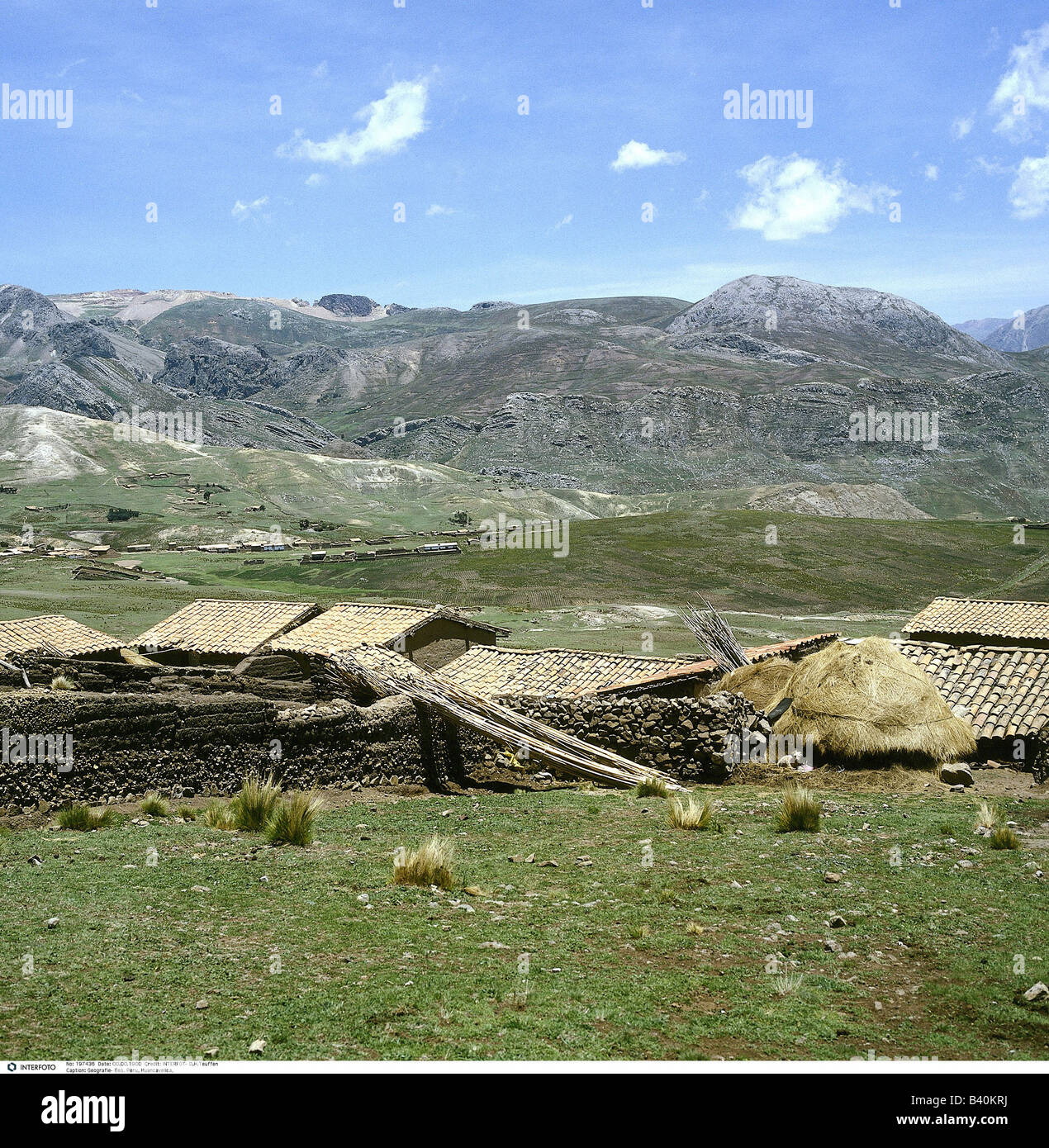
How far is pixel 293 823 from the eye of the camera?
11.3 metres

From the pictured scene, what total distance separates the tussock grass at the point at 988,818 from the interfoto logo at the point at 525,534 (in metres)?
104

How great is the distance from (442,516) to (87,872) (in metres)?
155

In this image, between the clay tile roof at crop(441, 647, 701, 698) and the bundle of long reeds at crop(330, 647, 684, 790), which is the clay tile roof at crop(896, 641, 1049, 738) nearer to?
the clay tile roof at crop(441, 647, 701, 698)

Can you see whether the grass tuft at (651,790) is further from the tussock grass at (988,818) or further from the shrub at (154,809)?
the shrub at (154,809)

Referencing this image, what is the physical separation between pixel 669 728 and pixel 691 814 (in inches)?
220

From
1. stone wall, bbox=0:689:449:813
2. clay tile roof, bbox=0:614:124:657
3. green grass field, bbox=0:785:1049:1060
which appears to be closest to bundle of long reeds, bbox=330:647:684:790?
stone wall, bbox=0:689:449:813

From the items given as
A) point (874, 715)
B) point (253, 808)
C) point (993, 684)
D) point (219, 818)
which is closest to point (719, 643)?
point (993, 684)

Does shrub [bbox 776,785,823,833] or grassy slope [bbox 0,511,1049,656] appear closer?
shrub [bbox 776,785,823,833]

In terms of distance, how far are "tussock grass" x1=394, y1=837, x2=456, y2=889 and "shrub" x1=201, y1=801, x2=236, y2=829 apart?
330cm

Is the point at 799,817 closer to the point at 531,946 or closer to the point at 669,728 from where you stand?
the point at 531,946

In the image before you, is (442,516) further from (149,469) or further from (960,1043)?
(960,1043)

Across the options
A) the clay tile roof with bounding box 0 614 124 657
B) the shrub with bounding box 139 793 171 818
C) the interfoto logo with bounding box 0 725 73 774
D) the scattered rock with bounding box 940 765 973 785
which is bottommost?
the scattered rock with bounding box 940 765 973 785

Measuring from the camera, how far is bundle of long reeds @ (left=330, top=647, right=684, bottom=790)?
1678 centimetres

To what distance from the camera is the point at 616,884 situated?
991cm
